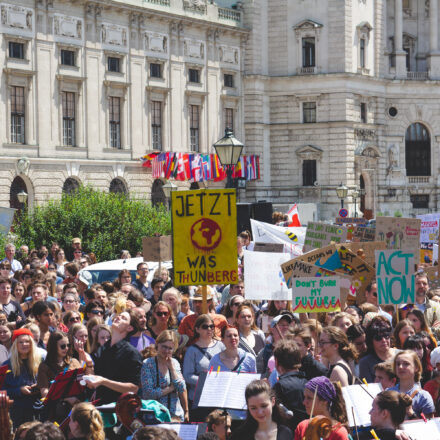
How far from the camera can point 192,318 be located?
12.4 meters

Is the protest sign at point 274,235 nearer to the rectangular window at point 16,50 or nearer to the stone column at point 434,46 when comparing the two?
the rectangular window at point 16,50

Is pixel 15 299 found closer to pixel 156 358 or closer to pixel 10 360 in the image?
pixel 10 360

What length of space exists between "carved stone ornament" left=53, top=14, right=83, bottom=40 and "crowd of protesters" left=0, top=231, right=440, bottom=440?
30.0 meters

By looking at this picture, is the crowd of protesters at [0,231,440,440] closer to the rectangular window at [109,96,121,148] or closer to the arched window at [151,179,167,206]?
the rectangular window at [109,96,121,148]

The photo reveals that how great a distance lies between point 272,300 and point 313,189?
38637mm

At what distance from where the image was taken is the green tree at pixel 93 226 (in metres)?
33.4

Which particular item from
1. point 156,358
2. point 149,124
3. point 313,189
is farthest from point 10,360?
point 313,189

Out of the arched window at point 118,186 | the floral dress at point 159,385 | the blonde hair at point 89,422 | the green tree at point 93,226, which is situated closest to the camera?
the blonde hair at point 89,422

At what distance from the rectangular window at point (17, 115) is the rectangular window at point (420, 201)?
958 inches

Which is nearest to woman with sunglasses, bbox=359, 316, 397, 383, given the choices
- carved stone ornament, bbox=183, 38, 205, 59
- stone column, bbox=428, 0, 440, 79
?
carved stone ornament, bbox=183, 38, 205, 59

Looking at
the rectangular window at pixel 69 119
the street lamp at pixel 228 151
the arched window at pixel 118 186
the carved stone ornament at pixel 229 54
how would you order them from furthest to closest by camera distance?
the carved stone ornament at pixel 229 54, the arched window at pixel 118 186, the rectangular window at pixel 69 119, the street lamp at pixel 228 151

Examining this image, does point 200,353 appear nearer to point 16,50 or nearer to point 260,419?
point 260,419

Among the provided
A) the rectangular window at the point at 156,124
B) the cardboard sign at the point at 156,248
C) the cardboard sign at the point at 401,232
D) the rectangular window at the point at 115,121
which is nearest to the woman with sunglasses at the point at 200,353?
the cardboard sign at the point at 401,232

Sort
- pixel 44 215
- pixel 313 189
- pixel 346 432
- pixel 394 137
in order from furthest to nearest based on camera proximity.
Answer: pixel 394 137 < pixel 313 189 < pixel 44 215 < pixel 346 432
